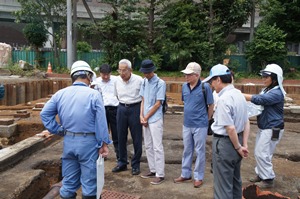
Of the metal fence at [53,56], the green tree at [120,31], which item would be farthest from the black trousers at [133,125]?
the metal fence at [53,56]

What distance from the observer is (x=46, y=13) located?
22344 millimetres

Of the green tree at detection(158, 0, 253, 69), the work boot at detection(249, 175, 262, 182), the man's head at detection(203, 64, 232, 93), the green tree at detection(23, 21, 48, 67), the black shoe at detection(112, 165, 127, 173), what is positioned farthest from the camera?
the green tree at detection(23, 21, 48, 67)

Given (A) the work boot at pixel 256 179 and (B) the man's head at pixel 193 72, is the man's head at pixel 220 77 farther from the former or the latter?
(A) the work boot at pixel 256 179

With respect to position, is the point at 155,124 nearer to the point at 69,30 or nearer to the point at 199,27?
the point at 69,30

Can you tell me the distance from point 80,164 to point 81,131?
366mm

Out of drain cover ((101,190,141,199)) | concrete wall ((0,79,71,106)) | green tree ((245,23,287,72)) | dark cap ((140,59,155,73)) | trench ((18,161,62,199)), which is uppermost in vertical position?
green tree ((245,23,287,72))

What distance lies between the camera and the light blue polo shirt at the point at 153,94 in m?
5.25

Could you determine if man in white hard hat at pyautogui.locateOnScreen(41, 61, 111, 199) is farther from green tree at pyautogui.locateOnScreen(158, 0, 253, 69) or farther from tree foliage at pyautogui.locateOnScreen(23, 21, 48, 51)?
tree foliage at pyautogui.locateOnScreen(23, 21, 48, 51)

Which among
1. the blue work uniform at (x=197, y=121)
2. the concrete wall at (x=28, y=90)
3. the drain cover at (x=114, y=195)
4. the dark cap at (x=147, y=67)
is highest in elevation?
the dark cap at (x=147, y=67)

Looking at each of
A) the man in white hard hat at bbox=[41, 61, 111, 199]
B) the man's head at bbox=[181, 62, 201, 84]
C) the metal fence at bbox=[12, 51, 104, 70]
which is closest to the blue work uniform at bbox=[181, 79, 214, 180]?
the man's head at bbox=[181, 62, 201, 84]

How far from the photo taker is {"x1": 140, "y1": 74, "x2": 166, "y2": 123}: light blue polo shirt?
525 centimetres

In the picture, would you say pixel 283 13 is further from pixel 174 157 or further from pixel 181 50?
pixel 174 157

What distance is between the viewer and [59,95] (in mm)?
3836

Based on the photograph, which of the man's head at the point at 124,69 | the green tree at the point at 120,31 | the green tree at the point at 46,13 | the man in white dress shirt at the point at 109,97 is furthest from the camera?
the green tree at the point at 46,13
